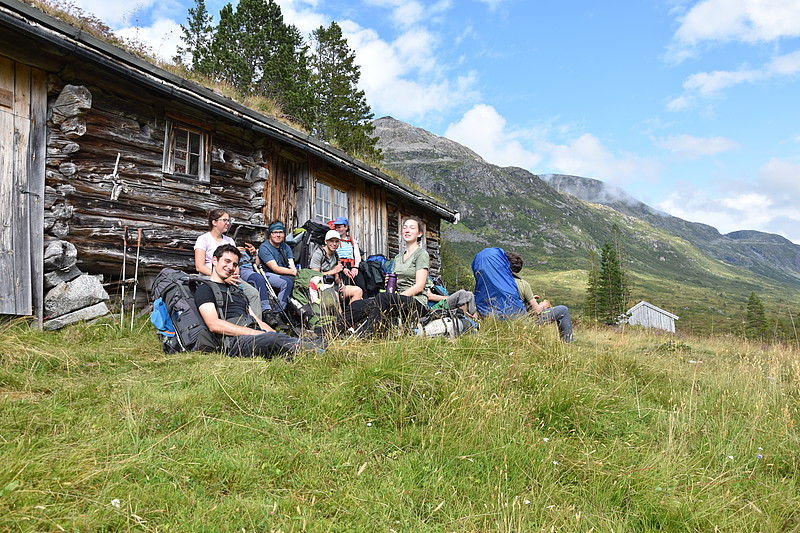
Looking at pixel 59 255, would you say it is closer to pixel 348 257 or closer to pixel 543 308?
pixel 348 257

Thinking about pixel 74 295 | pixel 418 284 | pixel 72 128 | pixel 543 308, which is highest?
pixel 72 128

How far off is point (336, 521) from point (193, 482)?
73 centimetres

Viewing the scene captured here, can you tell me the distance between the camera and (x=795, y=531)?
2205mm

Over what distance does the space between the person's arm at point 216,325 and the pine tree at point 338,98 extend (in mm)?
21832

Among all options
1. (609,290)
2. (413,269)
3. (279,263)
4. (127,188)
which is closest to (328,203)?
(279,263)

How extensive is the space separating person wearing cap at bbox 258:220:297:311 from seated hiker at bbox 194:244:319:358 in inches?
62.4

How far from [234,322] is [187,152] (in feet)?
14.1

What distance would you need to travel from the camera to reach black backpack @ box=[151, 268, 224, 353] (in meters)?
4.36

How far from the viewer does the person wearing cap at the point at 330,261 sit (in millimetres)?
6148

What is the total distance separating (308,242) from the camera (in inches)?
294

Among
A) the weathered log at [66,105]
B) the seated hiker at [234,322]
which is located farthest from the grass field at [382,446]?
the weathered log at [66,105]

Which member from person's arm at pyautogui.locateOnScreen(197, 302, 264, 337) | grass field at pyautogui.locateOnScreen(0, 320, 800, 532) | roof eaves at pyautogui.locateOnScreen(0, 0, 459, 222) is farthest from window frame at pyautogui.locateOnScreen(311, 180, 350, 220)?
grass field at pyautogui.locateOnScreen(0, 320, 800, 532)

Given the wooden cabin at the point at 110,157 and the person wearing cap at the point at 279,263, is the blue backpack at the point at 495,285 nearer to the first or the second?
the person wearing cap at the point at 279,263

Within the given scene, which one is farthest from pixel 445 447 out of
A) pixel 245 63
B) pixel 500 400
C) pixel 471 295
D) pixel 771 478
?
pixel 245 63
